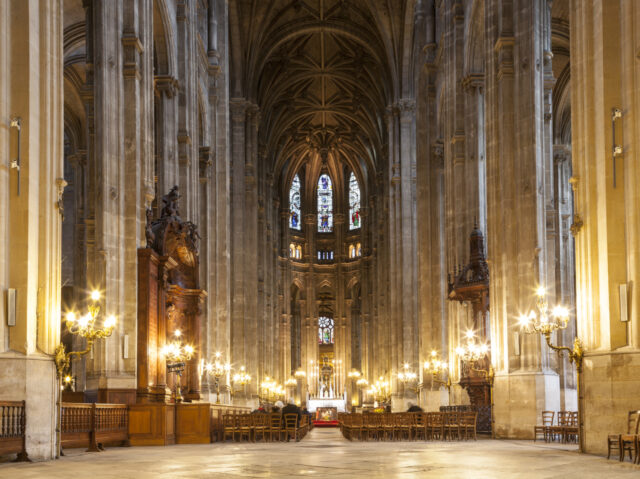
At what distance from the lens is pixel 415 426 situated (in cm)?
2555

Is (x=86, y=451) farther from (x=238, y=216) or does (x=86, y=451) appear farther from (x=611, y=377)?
(x=238, y=216)

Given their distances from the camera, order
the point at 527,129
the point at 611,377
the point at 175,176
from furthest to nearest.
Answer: the point at 175,176
the point at 527,129
the point at 611,377

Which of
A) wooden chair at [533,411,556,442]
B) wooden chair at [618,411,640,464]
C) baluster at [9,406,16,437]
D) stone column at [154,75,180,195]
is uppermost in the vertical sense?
stone column at [154,75,180,195]

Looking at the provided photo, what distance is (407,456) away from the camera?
16.1 metres

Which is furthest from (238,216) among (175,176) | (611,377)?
(611,377)

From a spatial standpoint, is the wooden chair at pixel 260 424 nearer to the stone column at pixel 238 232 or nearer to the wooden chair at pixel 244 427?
the wooden chair at pixel 244 427

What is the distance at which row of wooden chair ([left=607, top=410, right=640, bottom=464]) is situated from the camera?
504 inches

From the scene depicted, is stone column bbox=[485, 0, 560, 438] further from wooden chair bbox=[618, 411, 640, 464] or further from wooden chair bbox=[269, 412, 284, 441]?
wooden chair bbox=[618, 411, 640, 464]

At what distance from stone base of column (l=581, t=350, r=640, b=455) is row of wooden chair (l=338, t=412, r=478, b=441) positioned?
334 inches

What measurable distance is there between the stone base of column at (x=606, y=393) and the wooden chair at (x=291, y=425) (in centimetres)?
1142

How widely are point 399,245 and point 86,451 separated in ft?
108

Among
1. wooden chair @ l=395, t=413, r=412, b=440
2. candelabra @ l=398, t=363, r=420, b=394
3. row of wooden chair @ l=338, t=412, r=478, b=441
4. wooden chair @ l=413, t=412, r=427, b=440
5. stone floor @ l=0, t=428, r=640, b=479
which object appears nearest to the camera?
stone floor @ l=0, t=428, r=640, b=479

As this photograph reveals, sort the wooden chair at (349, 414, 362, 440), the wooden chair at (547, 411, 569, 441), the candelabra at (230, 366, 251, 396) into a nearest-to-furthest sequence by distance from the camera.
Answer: the wooden chair at (547, 411, 569, 441) < the wooden chair at (349, 414, 362, 440) < the candelabra at (230, 366, 251, 396)

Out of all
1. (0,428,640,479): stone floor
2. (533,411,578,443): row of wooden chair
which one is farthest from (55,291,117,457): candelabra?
(533,411,578,443): row of wooden chair
